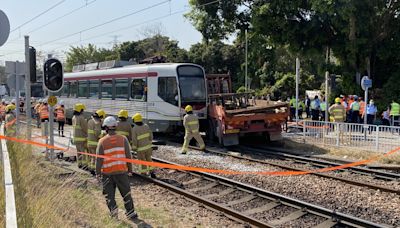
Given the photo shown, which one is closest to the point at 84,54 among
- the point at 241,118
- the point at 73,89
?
the point at 73,89

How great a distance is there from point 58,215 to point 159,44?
199 feet

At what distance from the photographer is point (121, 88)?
19.6 meters

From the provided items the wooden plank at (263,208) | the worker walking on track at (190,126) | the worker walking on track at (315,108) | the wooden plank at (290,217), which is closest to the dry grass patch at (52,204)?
the wooden plank at (263,208)

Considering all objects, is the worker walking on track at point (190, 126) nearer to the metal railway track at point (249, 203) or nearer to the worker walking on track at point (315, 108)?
the metal railway track at point (249, 203)

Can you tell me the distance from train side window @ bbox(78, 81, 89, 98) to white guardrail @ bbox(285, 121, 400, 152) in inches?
426

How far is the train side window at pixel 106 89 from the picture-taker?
2067 centimetres

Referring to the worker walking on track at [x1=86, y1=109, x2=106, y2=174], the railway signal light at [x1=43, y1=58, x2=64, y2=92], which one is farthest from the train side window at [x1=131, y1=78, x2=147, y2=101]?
the worker walking on track at [x1=86, y1=109, x2=106, y2=174]

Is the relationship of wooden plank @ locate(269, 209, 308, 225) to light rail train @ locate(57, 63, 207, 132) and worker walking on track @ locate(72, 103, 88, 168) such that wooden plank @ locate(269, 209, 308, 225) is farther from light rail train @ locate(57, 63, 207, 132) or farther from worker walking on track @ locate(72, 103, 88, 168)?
light rail train @ locate(57, 63, 207, 132)

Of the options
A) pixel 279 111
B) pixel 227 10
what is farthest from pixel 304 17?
pixel 279 111

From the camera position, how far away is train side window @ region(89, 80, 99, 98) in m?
22.0

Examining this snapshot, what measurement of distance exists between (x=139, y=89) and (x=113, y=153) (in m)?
10.9

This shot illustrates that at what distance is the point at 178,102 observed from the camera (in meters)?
17.4

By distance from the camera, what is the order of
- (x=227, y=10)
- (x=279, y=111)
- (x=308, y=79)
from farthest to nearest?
(x=308, y=79), (x=227, y=10), (x=279, y=111)

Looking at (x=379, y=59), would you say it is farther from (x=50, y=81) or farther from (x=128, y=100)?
(x=50, y=81)
